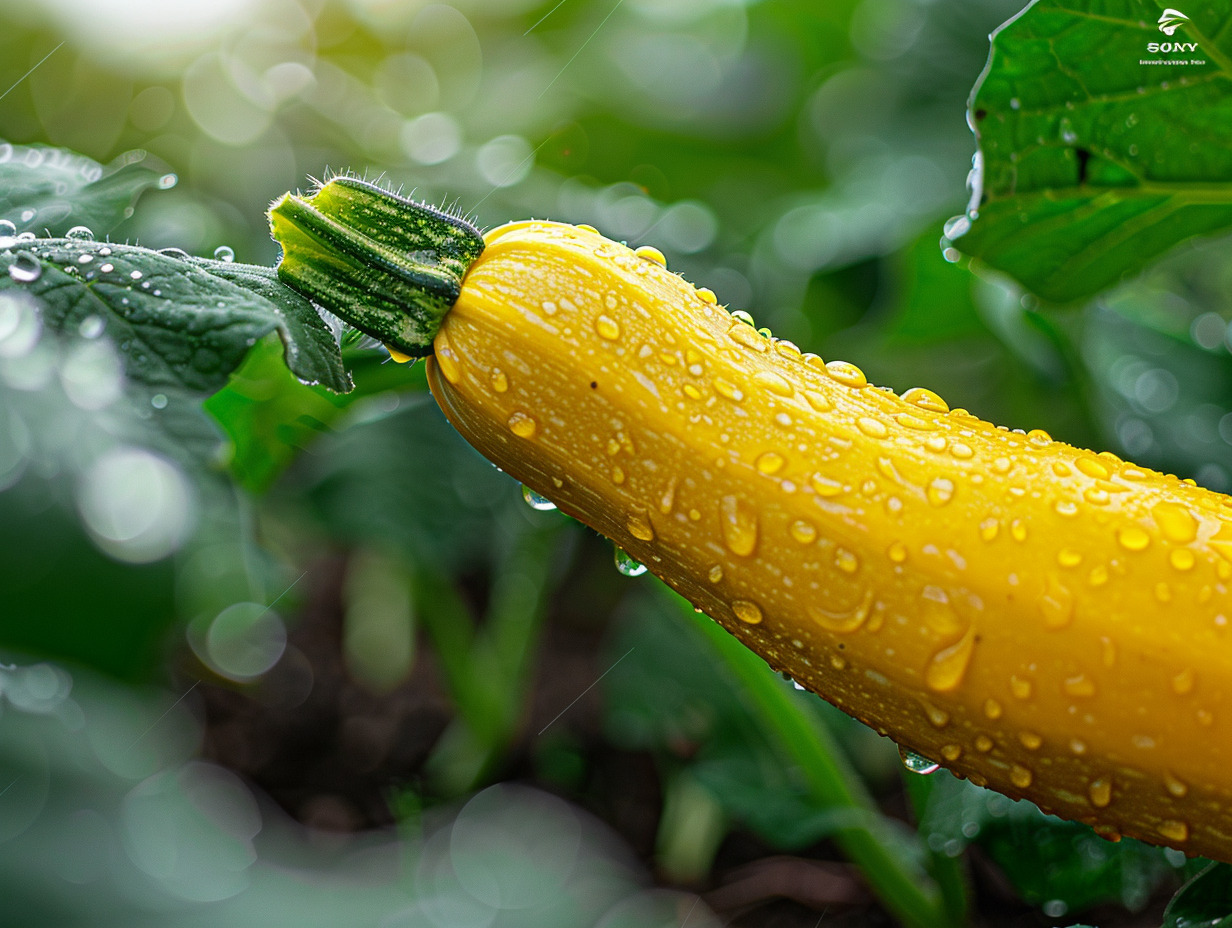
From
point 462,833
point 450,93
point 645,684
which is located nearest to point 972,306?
point 645,684

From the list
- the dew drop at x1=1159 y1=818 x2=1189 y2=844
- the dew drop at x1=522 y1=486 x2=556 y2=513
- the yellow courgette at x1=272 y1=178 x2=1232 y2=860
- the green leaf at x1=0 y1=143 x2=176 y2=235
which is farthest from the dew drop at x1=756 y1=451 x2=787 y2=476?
the green leaf at x1=0 y1=143 x2=176 y2=235

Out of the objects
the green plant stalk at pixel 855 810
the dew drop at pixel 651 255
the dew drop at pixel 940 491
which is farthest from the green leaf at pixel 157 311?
the green plant stalk at pixel 855 810

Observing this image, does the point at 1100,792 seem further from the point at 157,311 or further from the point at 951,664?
the point at 157,311

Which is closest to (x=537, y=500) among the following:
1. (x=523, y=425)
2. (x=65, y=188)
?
(x=523, y=425)

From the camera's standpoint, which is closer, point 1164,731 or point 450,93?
point 1164,731

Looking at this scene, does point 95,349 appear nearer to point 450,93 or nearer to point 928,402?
point 928,402

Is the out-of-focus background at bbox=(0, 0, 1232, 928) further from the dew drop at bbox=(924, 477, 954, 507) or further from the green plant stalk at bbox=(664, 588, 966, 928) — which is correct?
the dew drop at bbox=(924, 477, 954, 507)

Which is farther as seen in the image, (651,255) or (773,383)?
(651,255)
